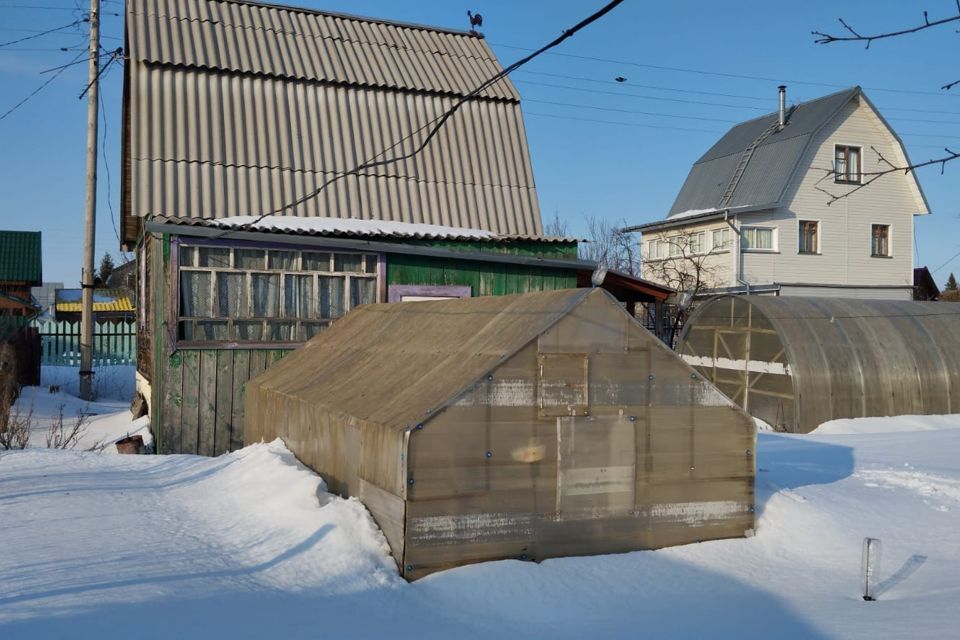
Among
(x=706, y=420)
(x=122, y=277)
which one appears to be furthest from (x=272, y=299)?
(x=122, y=277)

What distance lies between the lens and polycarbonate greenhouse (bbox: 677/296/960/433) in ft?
58.1

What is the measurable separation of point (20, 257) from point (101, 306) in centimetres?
750

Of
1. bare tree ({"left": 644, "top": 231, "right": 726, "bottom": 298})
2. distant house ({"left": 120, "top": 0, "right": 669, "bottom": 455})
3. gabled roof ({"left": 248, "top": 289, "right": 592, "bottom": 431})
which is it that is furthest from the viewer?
bare tree ({"left": 644, "top": 231, "right": 726, "bottom": 298})

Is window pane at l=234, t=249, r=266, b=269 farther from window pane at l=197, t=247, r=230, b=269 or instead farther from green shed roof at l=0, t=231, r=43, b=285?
green shed roof at l=0, t=231, r=43, b=285

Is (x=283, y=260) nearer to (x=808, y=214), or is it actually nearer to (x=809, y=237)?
(x=808, y=214)

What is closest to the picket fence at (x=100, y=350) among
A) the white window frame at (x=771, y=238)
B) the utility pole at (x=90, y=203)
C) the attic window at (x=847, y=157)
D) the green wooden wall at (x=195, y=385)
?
the utility pole at (x=90, y=203)

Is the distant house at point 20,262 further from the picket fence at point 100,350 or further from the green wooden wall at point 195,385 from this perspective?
the green wooden wall at point 195,385

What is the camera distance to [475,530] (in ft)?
21.9

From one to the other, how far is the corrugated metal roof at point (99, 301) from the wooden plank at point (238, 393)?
95.6 feet

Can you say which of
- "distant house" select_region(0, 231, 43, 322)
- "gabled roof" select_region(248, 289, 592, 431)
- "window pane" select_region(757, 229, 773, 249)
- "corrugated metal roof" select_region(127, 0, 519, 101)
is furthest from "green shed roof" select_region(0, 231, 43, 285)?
"window pane" select_region(757, 229, 773, 249)

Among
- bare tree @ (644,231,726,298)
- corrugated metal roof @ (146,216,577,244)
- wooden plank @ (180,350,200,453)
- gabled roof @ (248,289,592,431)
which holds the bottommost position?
wooden plank @ (180,350,200,453)

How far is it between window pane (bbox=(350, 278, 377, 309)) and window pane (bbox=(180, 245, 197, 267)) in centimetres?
225

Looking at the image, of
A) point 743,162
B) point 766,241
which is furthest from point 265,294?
point 743,162

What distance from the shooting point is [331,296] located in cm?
1268
